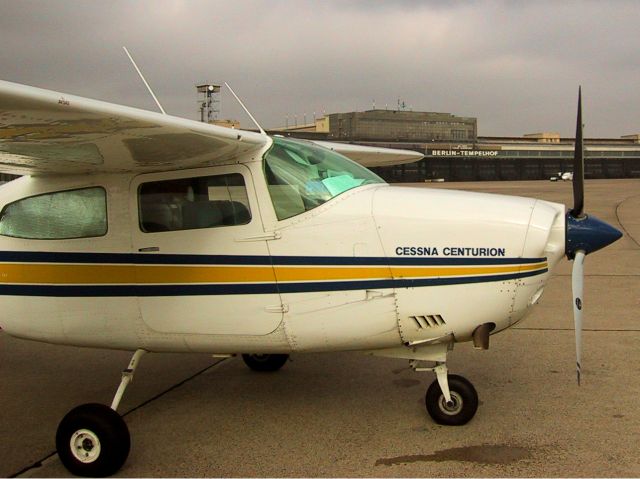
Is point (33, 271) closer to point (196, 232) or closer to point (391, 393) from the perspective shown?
point (196, 232)

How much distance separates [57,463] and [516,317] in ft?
10.2

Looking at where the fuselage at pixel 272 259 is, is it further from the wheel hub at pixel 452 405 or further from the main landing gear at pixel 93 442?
the main landing gear at pixel 93 442

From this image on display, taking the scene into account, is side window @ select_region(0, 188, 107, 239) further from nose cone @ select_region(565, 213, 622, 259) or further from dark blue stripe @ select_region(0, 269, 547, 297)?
nose cone @ select_region(565, 213, 622, 259)

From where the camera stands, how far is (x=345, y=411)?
4.75 m

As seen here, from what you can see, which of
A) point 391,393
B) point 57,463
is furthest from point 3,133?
point 391,393

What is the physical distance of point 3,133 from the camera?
342 centimetres

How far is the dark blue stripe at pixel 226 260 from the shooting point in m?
3.93

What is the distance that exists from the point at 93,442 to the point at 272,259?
1.60 meters

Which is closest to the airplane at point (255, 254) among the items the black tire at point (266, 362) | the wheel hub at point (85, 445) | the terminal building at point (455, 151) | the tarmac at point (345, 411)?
the wheel hub at point (85, 445)

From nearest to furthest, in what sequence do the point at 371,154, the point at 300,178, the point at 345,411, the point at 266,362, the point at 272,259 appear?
the point at 272,259 < the point at 300,178 < the point at 345,411 < the point at 266,362 < the point at 371,154

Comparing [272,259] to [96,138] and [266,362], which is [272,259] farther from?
[266,362]

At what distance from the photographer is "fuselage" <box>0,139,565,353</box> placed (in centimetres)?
395

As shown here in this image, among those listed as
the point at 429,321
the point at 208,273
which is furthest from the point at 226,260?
the point at 429,321

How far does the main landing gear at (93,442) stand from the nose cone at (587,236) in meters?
3.06
